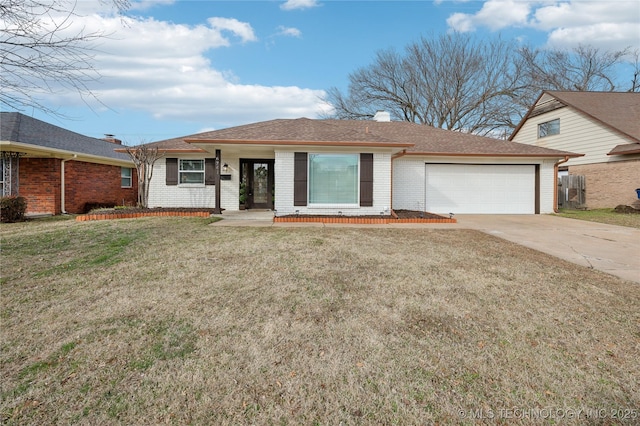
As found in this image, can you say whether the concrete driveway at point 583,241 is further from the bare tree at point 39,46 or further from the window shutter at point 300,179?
the bare tree at point 39,46

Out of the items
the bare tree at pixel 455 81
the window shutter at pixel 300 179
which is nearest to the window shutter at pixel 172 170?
the window shutter at pixel 300 179

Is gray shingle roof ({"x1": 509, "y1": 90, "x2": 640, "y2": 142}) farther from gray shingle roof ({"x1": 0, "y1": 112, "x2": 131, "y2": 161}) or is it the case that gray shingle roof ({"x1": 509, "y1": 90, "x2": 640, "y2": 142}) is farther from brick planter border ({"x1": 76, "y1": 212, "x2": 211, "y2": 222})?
gray shingle roof ({"x1": 0, "y1": 112, "x2": 131, "y2": 161})

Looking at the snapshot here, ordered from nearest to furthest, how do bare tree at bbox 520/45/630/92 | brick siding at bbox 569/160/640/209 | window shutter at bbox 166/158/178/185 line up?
window shutter at bbox 166/158/178/185 < brick siding at bbox 569/160/640/209 < bare tree at bbox 520/45/630/92

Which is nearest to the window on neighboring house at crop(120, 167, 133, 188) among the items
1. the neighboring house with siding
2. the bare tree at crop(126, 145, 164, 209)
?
the neighboring house with siding

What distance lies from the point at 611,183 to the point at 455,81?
43.8 ft

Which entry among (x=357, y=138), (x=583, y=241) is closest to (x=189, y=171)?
(x=357, y=138)

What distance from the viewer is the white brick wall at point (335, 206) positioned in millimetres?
10242

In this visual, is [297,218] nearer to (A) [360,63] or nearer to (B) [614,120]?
(B) [614,120]

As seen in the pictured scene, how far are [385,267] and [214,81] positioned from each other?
18.5 meters

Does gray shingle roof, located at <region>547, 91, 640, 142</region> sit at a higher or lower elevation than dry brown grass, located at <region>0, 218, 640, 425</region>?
higher

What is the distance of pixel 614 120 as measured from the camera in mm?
15547

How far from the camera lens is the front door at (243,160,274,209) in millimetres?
12539

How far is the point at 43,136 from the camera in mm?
12773

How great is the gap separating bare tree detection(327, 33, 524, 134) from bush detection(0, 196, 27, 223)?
2334cm
